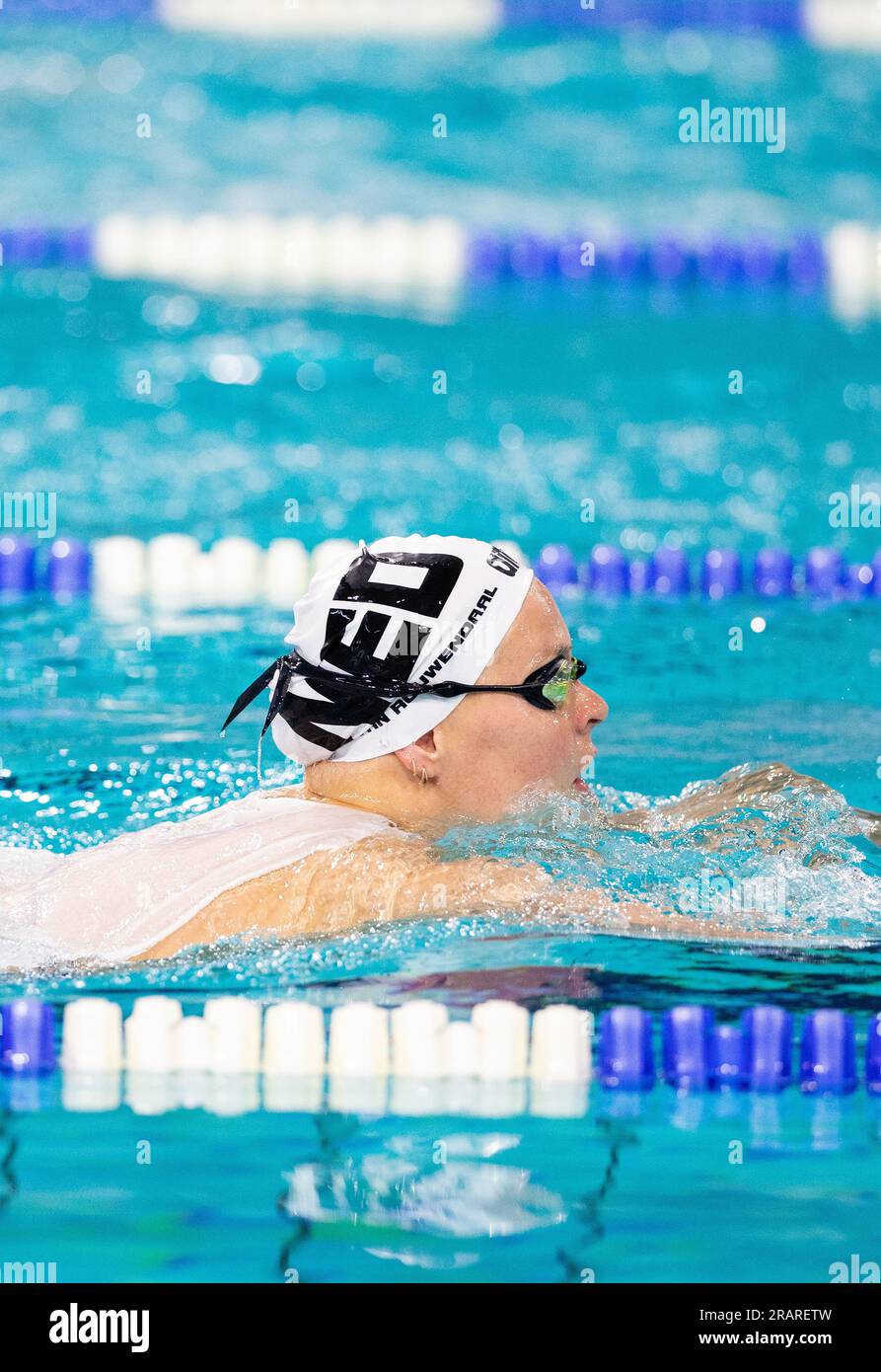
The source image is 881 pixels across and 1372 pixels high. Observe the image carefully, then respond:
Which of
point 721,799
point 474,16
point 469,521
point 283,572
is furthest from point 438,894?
point 474,16

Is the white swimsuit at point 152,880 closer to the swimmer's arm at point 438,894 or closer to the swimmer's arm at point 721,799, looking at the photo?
the swimmer's arm at point 438,894

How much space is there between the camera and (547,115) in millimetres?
10133

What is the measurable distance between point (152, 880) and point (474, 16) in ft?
30.8

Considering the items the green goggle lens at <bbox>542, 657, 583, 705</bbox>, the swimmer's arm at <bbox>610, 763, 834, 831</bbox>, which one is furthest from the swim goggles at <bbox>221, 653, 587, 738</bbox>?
the swimmer's arm at <bbox>610, 763, 834, 831</bbox>

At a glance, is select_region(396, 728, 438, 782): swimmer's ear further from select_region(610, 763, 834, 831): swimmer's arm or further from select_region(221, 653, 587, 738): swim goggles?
select_region(610, 763, 834, 831): swimmer's arm

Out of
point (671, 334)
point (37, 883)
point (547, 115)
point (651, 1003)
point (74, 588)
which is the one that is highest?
point (547, 115)

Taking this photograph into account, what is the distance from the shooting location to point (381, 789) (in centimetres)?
280

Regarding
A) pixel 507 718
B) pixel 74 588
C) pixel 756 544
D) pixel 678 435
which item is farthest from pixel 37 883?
pixel 678 435

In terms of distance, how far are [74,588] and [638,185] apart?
488 centimetres

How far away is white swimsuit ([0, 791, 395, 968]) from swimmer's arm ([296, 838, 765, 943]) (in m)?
0.04

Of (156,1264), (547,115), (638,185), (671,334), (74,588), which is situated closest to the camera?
(156,1264)

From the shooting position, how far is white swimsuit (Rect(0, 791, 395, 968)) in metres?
2.63

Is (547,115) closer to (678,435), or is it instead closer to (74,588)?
(678,435)
